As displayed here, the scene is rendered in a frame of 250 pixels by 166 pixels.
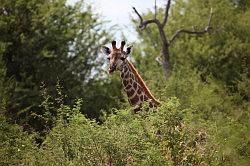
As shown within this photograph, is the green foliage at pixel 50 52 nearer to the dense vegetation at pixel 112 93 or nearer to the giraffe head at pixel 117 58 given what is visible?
the dense vegetation at pixel 112 93

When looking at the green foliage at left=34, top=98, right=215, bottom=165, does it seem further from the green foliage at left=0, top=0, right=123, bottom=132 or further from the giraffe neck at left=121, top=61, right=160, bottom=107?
the green foliage at left=0, top=0, right=123, bottom=132

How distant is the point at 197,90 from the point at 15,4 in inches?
274

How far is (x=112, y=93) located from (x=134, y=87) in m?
11.7

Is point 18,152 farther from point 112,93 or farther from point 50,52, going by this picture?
point 112,93

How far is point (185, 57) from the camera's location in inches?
1171

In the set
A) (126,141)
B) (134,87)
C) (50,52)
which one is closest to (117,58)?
(134,87)

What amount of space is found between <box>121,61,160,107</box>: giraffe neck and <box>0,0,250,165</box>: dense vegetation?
644 mm

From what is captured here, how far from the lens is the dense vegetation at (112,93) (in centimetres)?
941

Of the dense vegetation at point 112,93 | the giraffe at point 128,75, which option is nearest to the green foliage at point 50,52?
the dense vegetation at point 112,93

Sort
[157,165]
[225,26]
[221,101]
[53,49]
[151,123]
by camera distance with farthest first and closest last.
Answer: [225,26]
[53,49]
[221,101]
[151,123]
[157,165]

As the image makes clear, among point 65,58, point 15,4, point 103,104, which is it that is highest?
point 15,4

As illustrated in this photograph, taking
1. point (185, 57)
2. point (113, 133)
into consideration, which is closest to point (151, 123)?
point (113, 133)

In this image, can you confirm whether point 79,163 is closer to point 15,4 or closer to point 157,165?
point 157,165

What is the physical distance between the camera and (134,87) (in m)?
13.8
